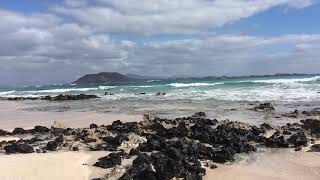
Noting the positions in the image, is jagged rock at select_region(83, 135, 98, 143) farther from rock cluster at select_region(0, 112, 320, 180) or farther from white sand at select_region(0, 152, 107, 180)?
white sand at select_region(0, 152, 107, 180)

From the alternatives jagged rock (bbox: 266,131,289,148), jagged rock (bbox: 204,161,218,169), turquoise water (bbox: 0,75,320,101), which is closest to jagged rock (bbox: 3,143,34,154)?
jagged rock (bbox: 204,161,218,169)

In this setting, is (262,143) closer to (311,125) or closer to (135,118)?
(311,125)

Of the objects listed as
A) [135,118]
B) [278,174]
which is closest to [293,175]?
[278,174]

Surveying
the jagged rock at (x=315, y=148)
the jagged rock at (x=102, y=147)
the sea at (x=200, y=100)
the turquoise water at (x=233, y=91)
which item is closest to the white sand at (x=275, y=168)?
the jagged rock at (x=315, y=148)

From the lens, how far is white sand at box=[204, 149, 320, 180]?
8977 millimetres

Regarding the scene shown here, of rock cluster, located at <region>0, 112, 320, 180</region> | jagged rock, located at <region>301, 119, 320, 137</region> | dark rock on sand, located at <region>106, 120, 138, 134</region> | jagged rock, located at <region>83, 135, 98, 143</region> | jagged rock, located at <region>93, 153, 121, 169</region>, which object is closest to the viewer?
rock cluster, located at <region>0, 112, 320, 180</region>

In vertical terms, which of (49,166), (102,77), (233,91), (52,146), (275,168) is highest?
(102,77)

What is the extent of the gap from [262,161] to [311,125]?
439 cm

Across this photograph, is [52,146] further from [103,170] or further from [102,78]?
[102,78]

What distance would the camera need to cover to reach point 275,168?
31.6 feet

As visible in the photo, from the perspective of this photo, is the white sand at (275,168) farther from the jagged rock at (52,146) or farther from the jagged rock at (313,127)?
the jagged rock at (52,146)

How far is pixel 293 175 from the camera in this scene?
9078 mm

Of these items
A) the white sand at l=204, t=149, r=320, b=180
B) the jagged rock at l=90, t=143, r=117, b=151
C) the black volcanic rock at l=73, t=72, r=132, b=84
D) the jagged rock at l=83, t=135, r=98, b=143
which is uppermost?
the black volcanic rock at l=73, t=72, r=132, b=84

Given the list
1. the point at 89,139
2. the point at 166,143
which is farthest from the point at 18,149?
the point at 166,143
